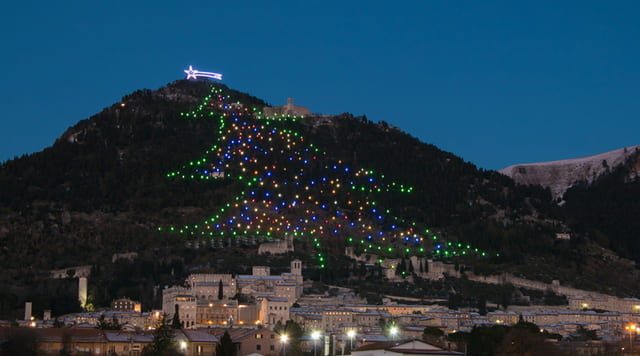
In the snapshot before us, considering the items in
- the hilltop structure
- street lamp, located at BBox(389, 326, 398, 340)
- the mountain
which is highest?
the mountain

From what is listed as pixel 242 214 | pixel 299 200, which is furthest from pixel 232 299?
pixel 299 200

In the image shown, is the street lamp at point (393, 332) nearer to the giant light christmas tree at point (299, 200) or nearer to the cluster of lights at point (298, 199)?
the giant light christmas tree at point (299, 200)

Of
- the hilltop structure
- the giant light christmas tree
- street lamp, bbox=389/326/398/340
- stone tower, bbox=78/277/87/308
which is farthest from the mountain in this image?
street lamp, bbox=389/326/398/340

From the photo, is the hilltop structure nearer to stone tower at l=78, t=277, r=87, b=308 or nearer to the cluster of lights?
stone tower at l=78, t=277, r=87, b=308

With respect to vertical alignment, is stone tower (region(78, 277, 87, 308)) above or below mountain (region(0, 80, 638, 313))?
below

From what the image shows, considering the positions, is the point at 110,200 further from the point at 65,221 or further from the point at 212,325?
the point at 212,325

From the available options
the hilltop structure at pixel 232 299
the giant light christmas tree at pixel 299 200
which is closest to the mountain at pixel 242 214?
the giant light christmas tree at pixel 299 200

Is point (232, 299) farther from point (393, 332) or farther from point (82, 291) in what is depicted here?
point (393, 332)
